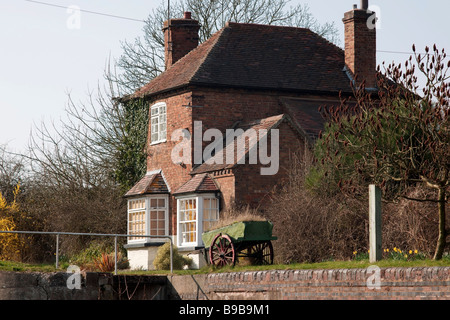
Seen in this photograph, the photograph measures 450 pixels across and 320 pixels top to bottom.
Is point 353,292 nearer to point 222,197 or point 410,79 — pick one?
point 410,79

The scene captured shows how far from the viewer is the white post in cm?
1605

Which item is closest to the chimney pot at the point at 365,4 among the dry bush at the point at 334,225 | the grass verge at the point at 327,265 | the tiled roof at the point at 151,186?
the tiled roof at the point at 151,186

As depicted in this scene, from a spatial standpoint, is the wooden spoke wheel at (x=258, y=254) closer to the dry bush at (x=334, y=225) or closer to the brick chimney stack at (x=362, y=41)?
the dry bush at (x=334, y=225)

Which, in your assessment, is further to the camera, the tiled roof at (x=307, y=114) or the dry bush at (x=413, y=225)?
the tiled roof at (x=307, y=114)

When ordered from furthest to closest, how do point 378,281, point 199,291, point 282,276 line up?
point 199,291 < point 282,276 < point 378,281

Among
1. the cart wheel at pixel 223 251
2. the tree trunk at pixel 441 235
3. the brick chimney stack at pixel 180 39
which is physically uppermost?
the brick chimney stack at pixel 180 39

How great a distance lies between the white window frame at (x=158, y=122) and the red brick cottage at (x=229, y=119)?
50 mm

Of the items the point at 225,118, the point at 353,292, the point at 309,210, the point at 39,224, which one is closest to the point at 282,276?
the point at 353,292

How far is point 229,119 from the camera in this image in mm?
28250

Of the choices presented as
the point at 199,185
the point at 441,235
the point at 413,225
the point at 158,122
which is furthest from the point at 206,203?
the point at 441,235

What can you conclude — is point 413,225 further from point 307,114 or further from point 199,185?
point 307,114

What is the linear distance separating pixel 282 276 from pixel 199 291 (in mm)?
2897

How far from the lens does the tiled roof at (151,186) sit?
28594 millimetres

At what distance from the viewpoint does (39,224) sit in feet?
106
